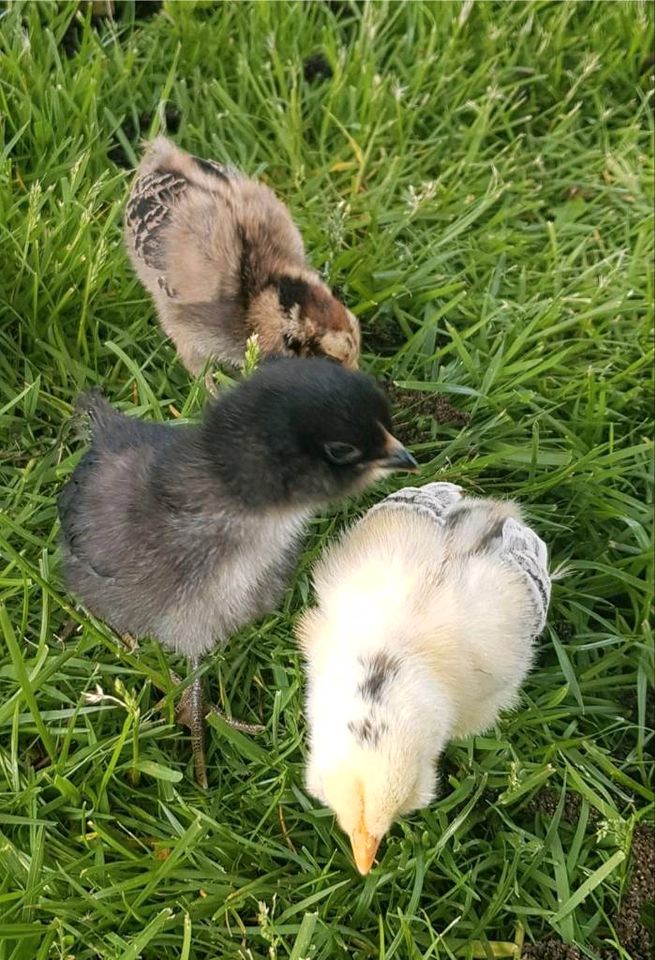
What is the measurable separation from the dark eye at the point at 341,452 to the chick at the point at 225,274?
0.71 m

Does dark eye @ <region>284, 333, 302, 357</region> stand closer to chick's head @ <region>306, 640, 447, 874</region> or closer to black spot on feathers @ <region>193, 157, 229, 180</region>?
black spot on feathers @ <region>193, 157, 229, 180</region>

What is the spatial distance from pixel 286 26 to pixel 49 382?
1533 millimetres

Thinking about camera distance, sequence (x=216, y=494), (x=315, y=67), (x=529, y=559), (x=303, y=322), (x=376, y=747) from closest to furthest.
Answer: (x=376, y=747) → (x=216, y=494) → (x=529, y=559) → (x=303, y=322) → (x=315, y=67)

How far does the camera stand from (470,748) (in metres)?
2.15

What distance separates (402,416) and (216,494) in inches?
39.0

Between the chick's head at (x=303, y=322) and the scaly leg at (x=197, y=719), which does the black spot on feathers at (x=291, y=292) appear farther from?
the scaly leg at (x=197, y=719)

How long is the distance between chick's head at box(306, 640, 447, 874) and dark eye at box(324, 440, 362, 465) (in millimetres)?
400

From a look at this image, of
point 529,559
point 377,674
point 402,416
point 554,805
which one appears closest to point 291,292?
point 402,416

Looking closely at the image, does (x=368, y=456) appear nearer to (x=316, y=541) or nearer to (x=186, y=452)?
(x=186, y=452)

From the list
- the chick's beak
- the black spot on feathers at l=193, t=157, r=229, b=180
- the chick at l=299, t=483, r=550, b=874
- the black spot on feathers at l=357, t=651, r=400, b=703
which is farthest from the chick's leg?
the black spot on feathers at l=193, t=157, r=229, b=180

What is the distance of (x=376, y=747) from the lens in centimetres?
160

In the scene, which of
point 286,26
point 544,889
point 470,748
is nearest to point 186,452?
point 470,748

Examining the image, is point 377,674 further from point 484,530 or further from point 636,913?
point 636,913

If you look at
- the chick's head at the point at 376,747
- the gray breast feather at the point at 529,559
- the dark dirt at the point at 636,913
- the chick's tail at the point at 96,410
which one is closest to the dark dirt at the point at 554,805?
the dark dirt at the point at 636,913
